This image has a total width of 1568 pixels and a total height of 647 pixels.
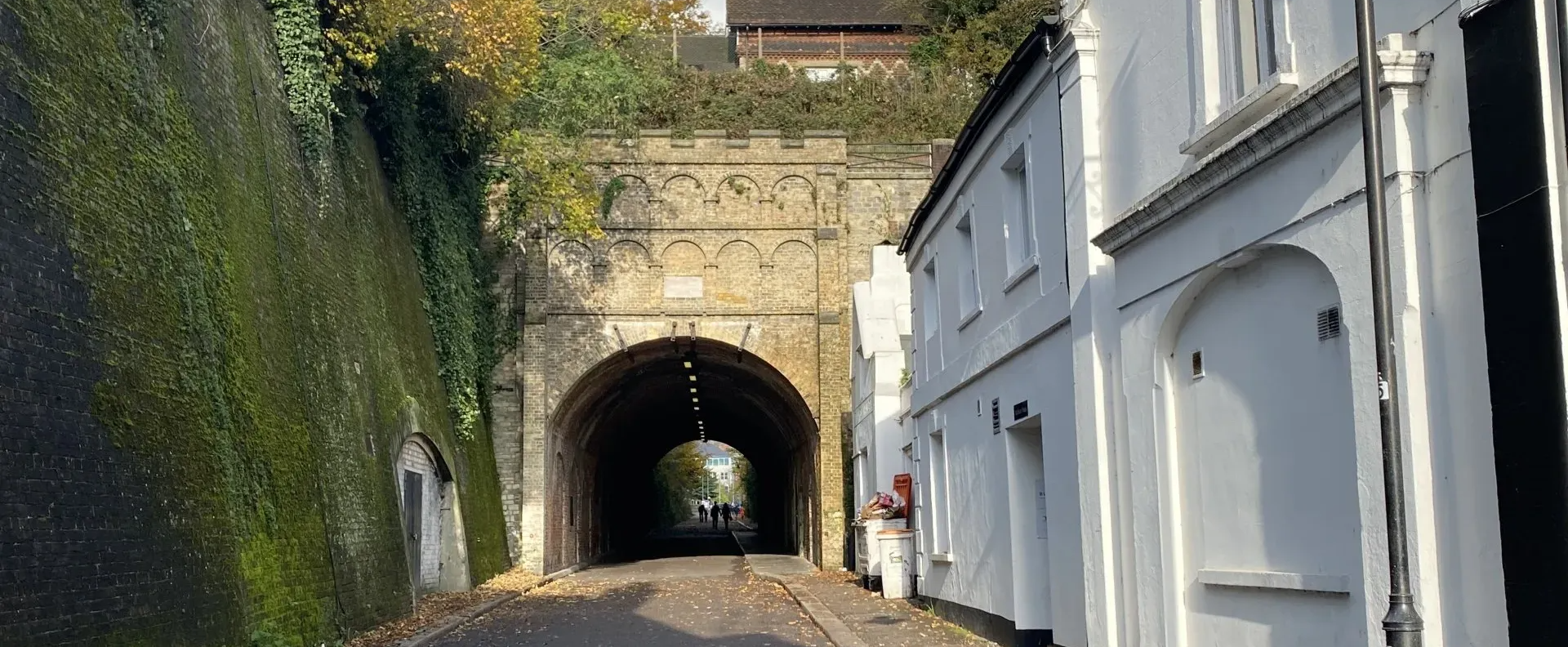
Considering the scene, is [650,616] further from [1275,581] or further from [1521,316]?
[1521,316]

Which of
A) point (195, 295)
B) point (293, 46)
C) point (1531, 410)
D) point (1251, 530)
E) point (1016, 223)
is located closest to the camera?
point (1531, 410)

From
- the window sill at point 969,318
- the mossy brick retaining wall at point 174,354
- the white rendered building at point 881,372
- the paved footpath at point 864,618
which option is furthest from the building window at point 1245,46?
the white rendered building at point 881,372

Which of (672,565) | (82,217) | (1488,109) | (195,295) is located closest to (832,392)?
(672,565)

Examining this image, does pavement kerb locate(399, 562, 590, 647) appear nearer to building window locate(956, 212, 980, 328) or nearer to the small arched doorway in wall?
the small arched doorway in wall

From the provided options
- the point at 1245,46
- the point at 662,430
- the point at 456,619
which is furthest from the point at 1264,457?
the point at 662,430

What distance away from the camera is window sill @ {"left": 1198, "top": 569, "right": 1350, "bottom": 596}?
6.65m

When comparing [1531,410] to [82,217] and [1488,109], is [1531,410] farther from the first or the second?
[82,217]

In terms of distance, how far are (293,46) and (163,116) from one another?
Result: 494cm

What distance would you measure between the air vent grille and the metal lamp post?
1211 mm

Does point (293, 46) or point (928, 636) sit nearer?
point (928, 636)

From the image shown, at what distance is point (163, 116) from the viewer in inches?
443

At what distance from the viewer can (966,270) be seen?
1510 centimetres

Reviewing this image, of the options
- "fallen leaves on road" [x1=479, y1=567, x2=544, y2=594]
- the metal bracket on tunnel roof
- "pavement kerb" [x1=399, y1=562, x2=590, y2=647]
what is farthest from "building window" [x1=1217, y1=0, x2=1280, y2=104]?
the metal bracket on tunnel roof

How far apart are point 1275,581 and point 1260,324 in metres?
1.44
